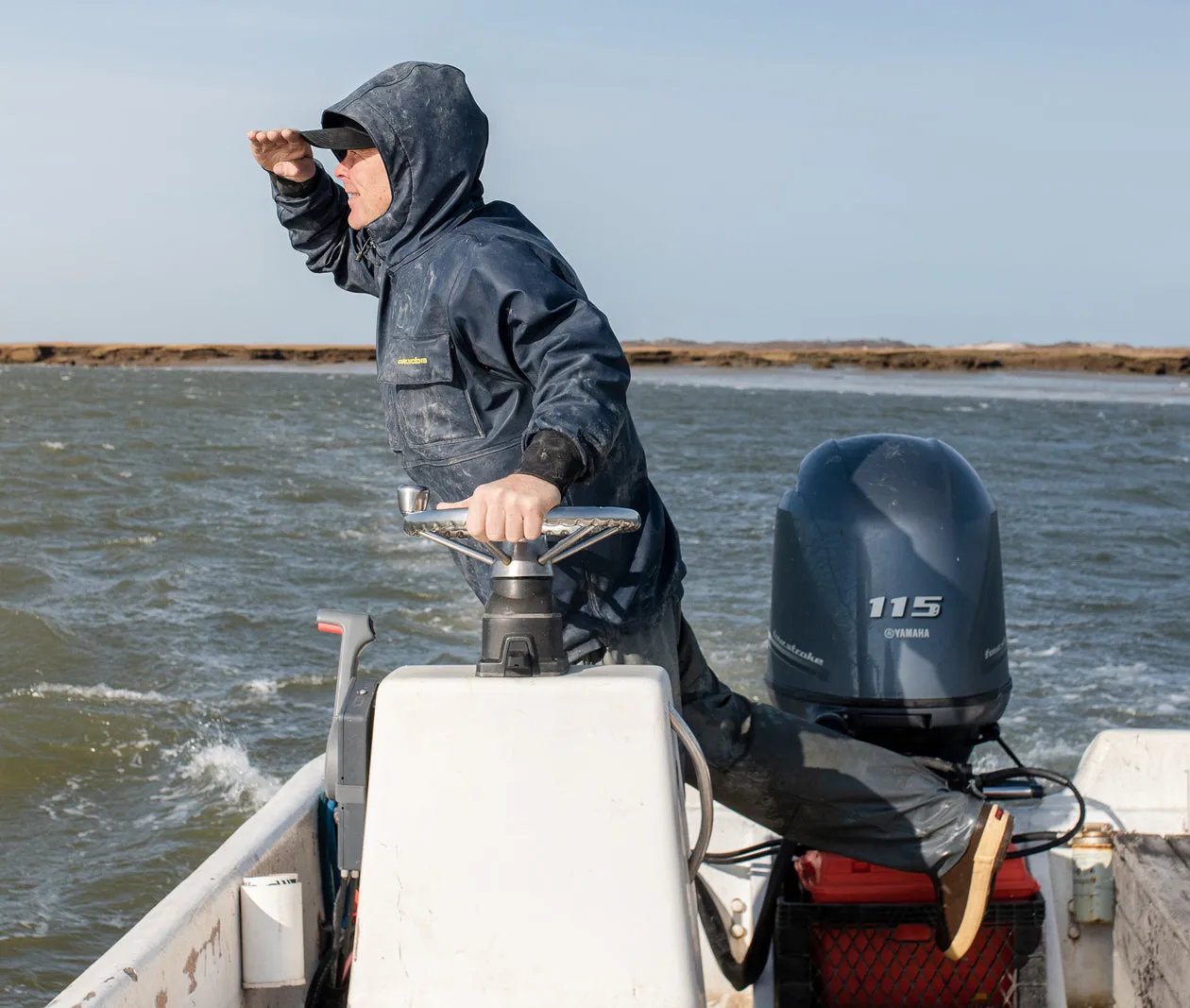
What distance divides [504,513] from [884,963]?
1.42 meters

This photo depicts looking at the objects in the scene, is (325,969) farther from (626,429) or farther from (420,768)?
(626,429)

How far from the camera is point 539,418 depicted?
2.08 m

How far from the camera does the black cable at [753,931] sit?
2848mm

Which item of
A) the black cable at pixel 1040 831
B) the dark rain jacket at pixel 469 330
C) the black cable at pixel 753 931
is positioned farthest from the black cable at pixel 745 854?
the dark rain jacket at pixel 469 330

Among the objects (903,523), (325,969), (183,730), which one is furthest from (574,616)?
(183,730)

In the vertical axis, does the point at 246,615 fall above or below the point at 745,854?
below

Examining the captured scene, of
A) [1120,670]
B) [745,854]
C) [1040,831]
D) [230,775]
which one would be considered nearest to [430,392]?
[745,854]

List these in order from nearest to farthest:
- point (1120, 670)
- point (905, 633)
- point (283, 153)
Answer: point (283, 153), point (905, 633), point (1120, 670)

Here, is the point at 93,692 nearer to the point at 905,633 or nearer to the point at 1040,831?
the point at 905,633

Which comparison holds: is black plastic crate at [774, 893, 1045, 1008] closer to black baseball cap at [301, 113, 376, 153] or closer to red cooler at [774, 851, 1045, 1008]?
red cooler at [774, 851, 1045, 1008]

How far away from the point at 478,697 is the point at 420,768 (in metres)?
0.12

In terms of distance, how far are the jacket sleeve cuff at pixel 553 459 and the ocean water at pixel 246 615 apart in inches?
136

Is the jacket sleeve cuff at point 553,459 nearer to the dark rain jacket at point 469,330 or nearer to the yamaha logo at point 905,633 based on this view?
the dark rain jacket at point 469,330

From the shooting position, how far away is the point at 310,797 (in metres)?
2.79
